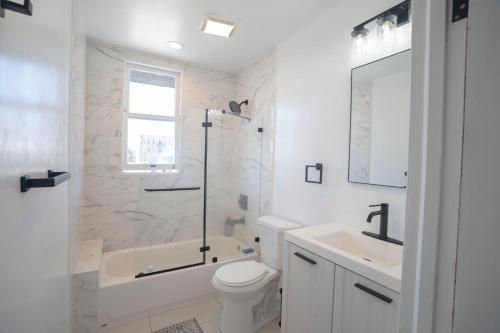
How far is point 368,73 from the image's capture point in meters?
1.53

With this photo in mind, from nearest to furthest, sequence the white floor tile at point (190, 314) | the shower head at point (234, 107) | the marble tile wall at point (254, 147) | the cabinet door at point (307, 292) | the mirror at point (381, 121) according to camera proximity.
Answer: the cabinet door at point (307, 292) → the mirror at point (381, 121) → the white floor tile at point (190, 314) → the marble tile wall at point (254, 147) → the shower head at point (234, 107)

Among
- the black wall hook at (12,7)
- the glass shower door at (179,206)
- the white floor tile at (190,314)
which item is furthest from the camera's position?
the glass shower door at (179,206)

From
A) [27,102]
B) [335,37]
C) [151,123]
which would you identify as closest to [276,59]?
[335,37]

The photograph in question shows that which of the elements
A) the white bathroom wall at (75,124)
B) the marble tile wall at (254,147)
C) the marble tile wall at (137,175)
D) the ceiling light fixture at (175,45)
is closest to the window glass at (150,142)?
the marble tile wall at (137,175)

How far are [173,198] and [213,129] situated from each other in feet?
3.28

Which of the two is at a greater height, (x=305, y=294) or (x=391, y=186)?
(x=391, y=186)

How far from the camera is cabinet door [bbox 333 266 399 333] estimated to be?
95 cm

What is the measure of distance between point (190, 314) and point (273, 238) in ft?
3.53

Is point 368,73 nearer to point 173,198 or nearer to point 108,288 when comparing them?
point 173,198

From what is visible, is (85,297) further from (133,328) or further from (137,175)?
(137,175)

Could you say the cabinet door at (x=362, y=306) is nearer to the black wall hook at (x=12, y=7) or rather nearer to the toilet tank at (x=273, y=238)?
the toilet tank at (x=273, y=238)

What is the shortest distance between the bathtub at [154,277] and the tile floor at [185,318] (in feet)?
0.22

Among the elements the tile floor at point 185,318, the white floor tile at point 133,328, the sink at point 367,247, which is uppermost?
the sink at point 367,247

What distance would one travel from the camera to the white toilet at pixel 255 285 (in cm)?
170
